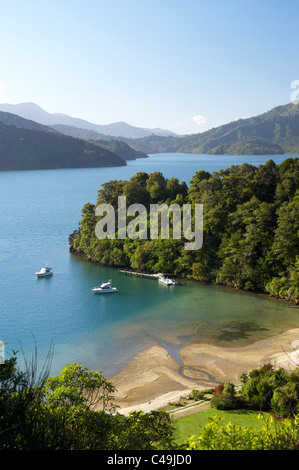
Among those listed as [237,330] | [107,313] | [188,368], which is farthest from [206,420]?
[107,313]

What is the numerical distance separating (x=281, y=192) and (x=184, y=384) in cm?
3106

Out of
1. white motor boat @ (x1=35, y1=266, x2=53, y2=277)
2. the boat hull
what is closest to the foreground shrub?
the boat hull

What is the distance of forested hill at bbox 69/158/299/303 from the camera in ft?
141

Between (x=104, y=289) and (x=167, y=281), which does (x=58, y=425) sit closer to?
(x=104, y=289)

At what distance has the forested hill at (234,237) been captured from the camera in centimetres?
4291

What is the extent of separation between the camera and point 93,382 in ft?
49.5

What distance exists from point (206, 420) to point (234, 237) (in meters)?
31.4

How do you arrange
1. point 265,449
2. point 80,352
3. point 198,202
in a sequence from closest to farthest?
point 265,449 < point 80,352 < point 198,202

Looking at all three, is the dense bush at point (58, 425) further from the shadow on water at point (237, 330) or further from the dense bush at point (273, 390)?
the shadow on water at point (237, 330)

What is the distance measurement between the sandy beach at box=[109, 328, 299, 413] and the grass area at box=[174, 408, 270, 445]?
294cm

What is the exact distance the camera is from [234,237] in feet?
156
